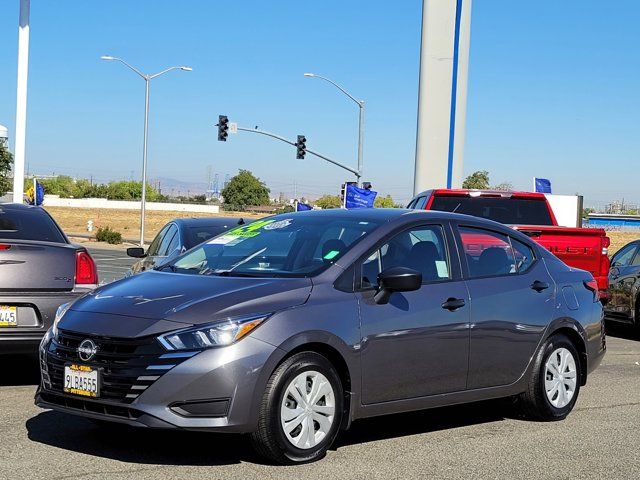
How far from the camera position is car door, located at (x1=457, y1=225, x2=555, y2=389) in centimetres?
695

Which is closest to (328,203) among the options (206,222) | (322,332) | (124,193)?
(124,193)

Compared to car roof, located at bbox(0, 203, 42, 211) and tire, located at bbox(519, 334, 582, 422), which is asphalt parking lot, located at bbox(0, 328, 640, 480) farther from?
car roof, located at bbox(0, 203, 42, 211)

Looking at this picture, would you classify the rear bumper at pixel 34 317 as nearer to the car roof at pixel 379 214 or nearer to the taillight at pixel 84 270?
the taillight at pixel 84 270

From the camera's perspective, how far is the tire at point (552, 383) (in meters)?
7.44

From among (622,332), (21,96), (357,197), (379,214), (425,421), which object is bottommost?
(622,332)

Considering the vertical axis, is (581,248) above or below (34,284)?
above

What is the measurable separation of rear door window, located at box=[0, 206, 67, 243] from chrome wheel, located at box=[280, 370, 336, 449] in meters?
4.18

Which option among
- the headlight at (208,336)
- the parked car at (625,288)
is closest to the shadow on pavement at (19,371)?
the headlight at (208,336)

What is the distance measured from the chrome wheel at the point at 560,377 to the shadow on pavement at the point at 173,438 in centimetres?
49

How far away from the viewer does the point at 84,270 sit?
8688 millimetres

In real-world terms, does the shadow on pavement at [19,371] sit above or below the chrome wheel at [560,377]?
below

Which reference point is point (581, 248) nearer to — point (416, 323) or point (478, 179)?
point (416, 323)

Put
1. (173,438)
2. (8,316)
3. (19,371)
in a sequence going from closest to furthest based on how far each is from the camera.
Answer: (173,438)
(8,316)
(19,371)

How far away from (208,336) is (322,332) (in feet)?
2.35
